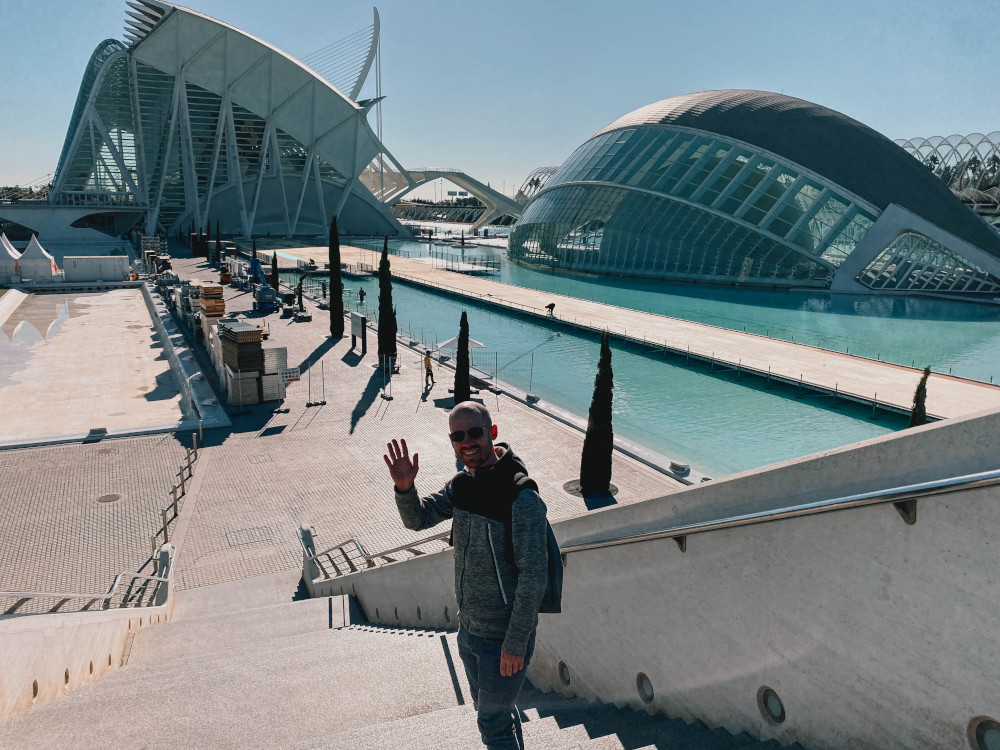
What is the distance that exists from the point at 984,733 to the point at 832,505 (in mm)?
994

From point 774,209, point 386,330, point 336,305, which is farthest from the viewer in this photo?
point 774,209

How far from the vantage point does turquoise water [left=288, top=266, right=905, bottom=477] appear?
18875 millimetres

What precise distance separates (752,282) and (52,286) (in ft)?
160

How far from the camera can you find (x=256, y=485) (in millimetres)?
15578

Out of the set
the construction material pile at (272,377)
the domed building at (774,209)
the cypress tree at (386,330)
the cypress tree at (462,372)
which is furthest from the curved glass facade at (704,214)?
the construction material pile at (272,377)

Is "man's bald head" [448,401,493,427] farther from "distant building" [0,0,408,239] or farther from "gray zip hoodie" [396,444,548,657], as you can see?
"distant building" [0,0,408,239]

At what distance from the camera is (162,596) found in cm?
1034

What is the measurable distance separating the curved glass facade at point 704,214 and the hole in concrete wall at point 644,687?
165 feet

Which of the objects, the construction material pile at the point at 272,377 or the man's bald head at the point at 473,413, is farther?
the construction material pile at the point at 272,377

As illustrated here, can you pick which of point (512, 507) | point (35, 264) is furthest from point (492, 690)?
point (35, 264)

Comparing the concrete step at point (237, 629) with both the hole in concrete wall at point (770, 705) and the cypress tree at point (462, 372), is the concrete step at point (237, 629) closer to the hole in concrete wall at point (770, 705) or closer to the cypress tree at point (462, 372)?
the hole in concrete wall at point (770, 705)

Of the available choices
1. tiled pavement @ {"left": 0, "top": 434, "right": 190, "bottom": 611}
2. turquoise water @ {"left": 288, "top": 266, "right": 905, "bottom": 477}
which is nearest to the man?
tiled pavement @ {"left": 0, "top": 434, "right": 190, "bottom": 611}

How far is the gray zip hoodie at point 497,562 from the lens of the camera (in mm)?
3311

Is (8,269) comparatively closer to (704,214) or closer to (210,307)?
(210,307)
